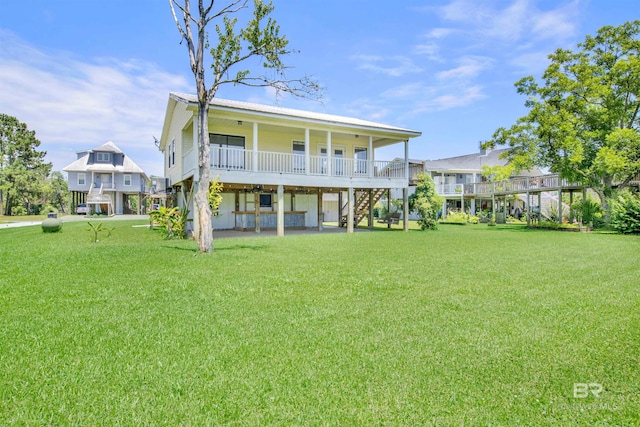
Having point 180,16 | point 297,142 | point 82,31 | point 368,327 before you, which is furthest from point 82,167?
point 368,327

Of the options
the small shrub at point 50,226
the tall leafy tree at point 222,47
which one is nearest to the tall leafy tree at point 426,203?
the tall leafy tree at point 222,47

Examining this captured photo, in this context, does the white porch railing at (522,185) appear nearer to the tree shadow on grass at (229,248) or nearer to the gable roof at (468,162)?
the gable roof at (468,162)

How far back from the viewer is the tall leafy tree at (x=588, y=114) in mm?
18688

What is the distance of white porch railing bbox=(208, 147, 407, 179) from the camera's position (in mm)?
14594

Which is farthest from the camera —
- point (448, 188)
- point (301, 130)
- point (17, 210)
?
point (17, 210)

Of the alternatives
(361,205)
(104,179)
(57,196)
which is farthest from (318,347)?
(57,196)

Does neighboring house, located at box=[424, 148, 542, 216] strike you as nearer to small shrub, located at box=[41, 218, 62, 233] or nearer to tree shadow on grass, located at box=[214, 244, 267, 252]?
tree shadow on grass, located at box=[214, 244, 267, 252]

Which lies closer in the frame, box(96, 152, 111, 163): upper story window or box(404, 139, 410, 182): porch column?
box(404, 139, 410, 182): porch column

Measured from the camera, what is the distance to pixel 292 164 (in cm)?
1619

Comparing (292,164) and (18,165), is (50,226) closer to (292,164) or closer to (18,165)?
(292,164)

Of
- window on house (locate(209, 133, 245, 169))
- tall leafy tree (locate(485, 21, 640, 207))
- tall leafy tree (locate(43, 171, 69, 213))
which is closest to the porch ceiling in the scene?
window on house (locate(209, 133, 245, 169))

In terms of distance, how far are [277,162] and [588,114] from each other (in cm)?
1743

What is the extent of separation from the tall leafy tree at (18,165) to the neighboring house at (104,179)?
4108mm

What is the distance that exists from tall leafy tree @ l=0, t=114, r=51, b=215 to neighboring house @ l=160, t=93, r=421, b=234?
89.7ft
